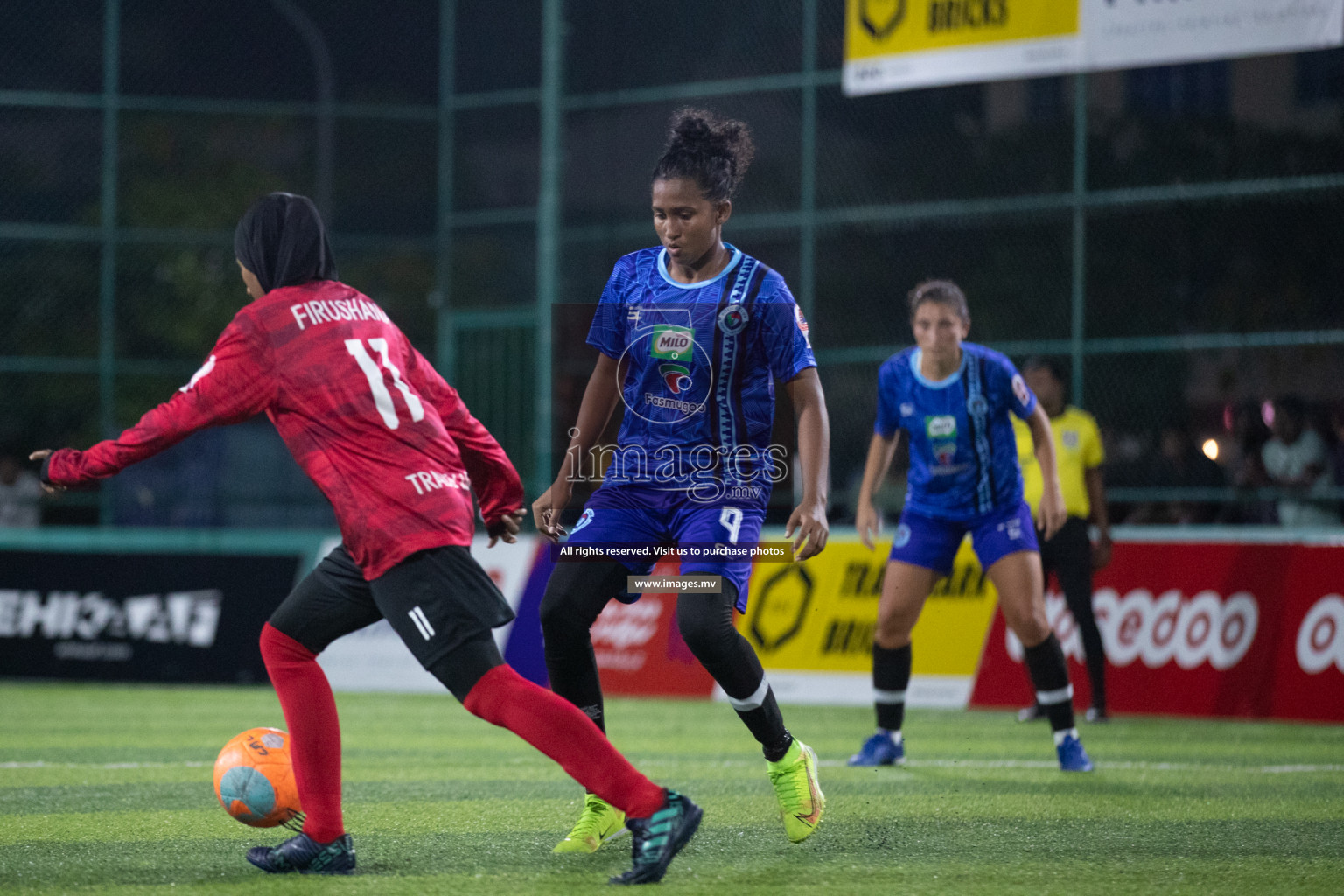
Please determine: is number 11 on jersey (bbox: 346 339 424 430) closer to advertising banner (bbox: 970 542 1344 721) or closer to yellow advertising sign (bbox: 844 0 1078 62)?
advertising banner (bbox: 970 542 1344 721)

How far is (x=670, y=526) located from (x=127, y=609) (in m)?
10.2

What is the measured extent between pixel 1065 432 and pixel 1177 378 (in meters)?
3.52

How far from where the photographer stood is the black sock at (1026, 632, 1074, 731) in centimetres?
846

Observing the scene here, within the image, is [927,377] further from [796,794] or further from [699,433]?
[796,794]

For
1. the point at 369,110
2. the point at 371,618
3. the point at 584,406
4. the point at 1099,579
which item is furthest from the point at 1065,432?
the point at 369,110

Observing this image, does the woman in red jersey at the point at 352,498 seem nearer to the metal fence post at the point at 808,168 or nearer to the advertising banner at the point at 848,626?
the advertising banner at the point at 848,626

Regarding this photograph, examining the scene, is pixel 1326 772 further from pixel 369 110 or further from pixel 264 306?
pixel 369 110

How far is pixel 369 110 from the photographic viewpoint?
2123 centimetres

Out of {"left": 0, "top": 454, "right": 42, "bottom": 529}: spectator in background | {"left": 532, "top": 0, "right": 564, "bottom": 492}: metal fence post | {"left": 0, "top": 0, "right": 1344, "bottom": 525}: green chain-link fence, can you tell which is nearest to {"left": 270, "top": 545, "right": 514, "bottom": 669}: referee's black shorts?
{"left": 0, "top": 0, "right": 1344, "bottom": 525}: green chain-link fence

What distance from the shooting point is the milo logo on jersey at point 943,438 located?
8453 millimetres

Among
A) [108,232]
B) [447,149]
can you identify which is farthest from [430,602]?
[108,232]

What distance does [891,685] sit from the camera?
8742mm

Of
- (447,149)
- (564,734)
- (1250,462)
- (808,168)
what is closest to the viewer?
(564,734)

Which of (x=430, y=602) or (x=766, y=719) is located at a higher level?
(x=430, y=602)
